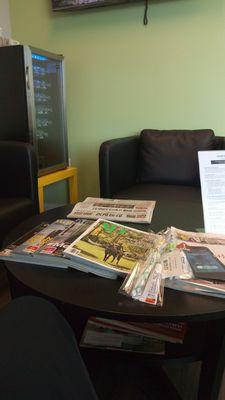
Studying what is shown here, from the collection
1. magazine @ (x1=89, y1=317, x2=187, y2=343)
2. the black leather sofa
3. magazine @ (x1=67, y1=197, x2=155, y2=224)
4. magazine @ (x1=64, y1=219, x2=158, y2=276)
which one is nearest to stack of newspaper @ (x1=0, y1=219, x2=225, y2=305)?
magazine @ (x1=64, y1=219, x2=158, y2=276)

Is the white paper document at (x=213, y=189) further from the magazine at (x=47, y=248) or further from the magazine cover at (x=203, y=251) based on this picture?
the magazine at (x=47, y=248)

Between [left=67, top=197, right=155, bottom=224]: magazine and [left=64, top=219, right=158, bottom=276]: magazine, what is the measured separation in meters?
0.13

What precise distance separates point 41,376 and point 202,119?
6.61ft

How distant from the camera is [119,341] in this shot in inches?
36.0

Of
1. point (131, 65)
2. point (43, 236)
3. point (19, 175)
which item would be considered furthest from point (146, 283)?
point (131, 65)

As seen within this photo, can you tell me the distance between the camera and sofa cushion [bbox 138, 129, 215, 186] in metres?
1.94

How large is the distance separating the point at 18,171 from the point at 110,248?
3.39 feet

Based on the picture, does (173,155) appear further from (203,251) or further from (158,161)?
(203,251)

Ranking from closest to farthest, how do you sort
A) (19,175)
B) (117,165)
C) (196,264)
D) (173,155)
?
(196,264)
(19,175)
(117,165)
(173,155)

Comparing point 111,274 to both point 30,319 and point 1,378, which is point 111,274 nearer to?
point 30,319

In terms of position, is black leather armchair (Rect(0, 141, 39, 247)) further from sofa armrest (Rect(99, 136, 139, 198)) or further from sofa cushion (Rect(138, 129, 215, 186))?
sofa cushion (Rect(138, 129, 215, 186))

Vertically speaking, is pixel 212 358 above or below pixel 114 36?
below

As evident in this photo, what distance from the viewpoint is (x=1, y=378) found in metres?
0.33

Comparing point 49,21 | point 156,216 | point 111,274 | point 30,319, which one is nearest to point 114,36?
point 49,21
